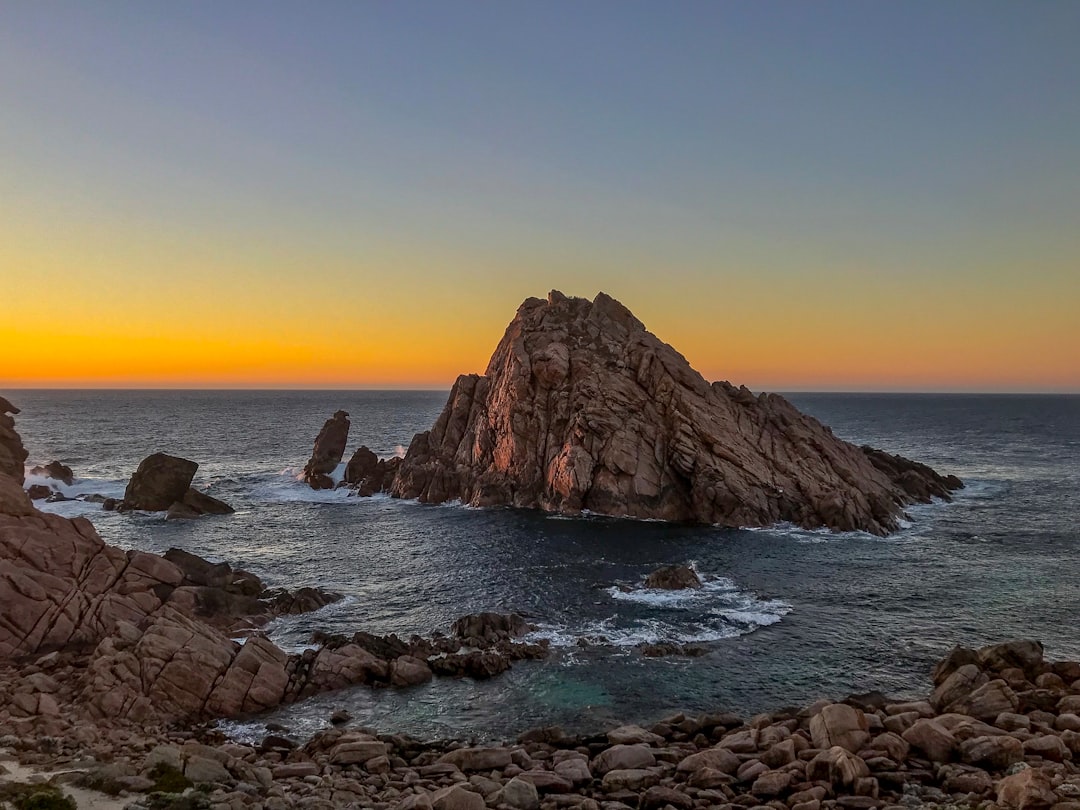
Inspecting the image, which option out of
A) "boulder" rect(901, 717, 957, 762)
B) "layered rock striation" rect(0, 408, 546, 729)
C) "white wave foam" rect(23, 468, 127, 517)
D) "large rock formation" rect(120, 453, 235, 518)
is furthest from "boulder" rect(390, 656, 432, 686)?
"white wave foam" rect(23, 468, 127, 517)

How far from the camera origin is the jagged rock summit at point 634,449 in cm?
7788

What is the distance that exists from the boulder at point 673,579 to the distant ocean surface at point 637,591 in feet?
4.28

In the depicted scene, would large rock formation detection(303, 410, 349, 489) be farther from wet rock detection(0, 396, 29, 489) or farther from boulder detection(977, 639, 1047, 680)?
boulder detection(977, 639, 1047, 680)

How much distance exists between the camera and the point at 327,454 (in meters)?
107

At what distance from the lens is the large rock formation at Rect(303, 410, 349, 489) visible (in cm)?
10200

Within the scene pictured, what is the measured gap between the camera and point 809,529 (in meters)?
73.1

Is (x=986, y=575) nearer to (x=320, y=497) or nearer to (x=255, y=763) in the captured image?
(x=255, y=763)

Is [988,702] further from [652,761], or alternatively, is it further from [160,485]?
[160,485]

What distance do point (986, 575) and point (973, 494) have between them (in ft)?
145

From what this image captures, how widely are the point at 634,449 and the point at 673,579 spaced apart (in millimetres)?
30252

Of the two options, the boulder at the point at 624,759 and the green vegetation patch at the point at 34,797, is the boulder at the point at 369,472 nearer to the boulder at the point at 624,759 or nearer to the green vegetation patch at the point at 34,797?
the boulder at the point at 624,759

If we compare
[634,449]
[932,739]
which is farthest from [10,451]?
[932,739]

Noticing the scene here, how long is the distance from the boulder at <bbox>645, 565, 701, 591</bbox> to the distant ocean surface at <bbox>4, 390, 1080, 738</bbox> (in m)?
1.31

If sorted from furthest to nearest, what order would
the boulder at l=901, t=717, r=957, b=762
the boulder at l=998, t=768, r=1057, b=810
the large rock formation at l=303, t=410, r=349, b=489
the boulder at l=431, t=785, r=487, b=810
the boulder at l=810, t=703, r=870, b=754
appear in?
1. the large rock formation at l=303, t=410, r=349, b=489
2. the boulder at l=810, t=703, r=870, b=754
3. the boulder at l=901, t=717, r=957, b=762
4. the boulder at l=431, t=785, r=487, b=810
5. the boulder at l=998, t=768, r=1057, b=810
